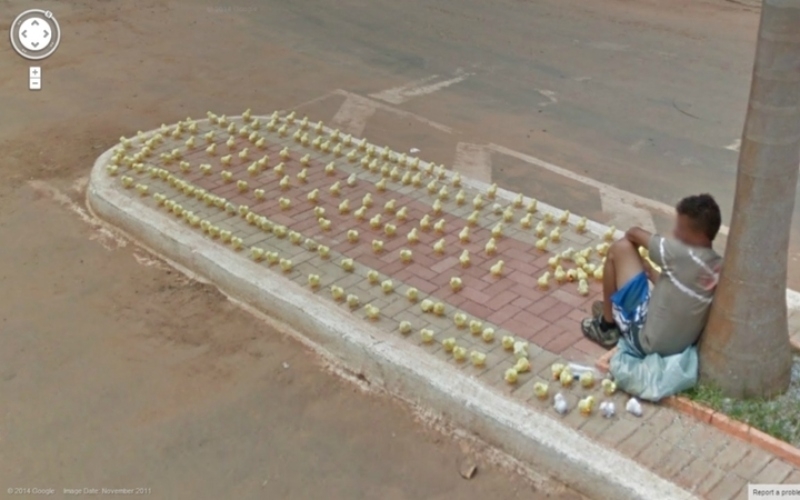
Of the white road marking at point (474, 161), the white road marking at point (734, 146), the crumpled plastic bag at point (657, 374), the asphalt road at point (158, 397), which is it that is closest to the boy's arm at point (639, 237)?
the crumpled plastic bag at point (657, 374)

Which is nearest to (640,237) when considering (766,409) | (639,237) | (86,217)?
(639,237)

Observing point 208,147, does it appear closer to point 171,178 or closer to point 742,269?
point 171,178

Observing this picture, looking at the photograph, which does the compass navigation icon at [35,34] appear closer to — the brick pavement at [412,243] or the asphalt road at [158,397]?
the asphalt road at [158,397]

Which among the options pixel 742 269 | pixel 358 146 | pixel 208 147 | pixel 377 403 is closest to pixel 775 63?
pixel 742 269

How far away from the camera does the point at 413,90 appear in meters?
9.71

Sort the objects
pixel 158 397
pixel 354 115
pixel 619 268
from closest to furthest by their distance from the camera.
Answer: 1. pixel 619 268
2. pixel 158 397
3. pixel 354 115

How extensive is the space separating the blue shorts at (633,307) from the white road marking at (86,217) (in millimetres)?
3937

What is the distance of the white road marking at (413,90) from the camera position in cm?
945

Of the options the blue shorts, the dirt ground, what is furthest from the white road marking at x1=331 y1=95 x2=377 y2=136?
the blue shorts

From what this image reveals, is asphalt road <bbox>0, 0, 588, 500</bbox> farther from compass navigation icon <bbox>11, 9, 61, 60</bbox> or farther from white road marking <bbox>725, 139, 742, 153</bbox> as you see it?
white road marking <bbox>725, 139, 742, 153</bbox>

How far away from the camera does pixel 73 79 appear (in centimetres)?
1033

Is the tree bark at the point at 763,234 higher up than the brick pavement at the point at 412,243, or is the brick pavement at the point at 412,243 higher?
the tree bark at the point at 763,234

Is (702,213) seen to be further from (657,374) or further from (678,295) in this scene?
(657,374)

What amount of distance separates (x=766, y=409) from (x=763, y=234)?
925mm
